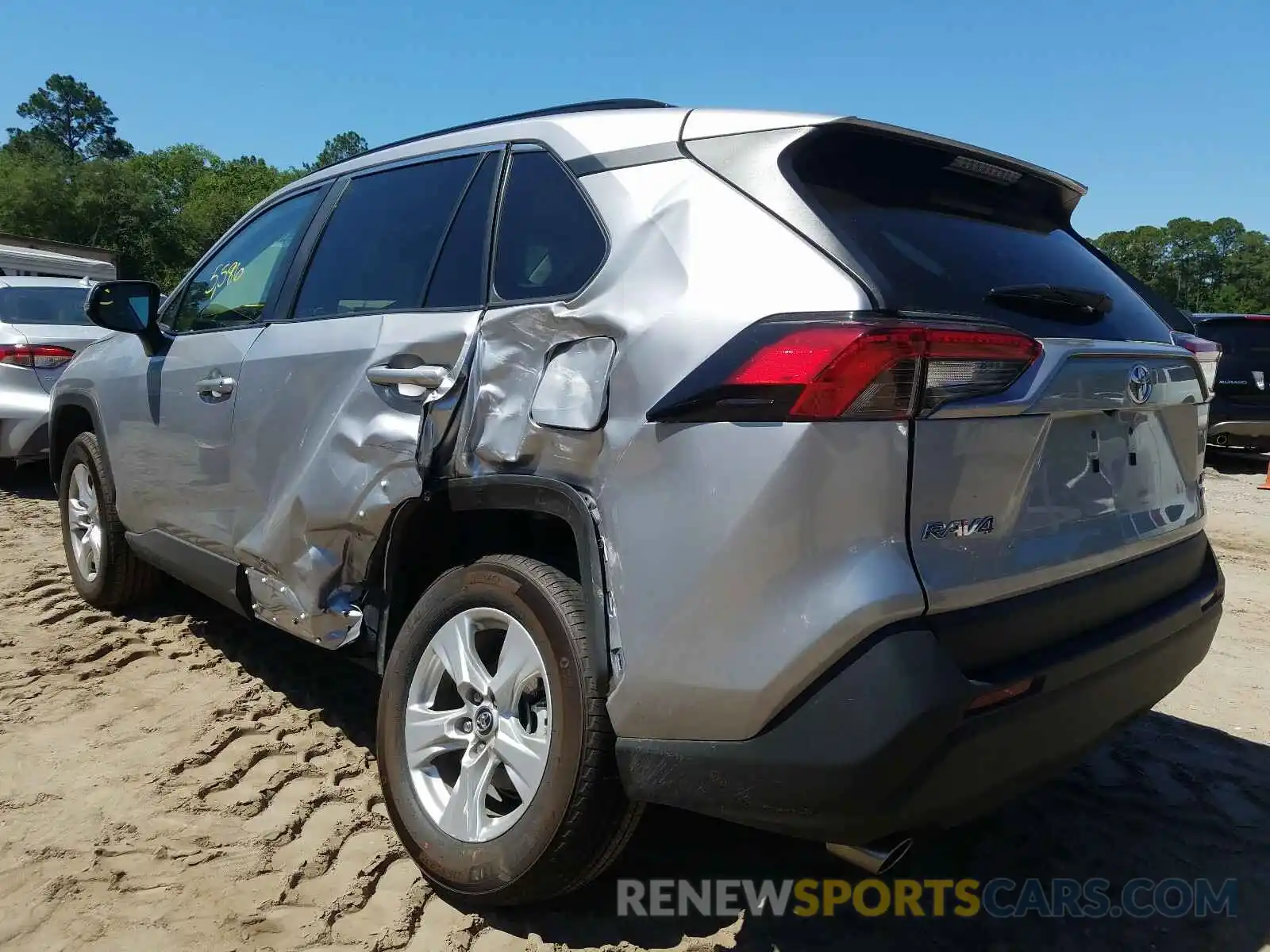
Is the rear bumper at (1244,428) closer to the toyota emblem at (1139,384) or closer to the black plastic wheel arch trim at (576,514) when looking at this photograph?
the toyota emblem at (1139,384)

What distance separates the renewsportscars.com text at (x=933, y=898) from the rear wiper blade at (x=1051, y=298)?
1466mm

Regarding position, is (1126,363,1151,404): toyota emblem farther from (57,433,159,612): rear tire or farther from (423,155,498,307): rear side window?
(57,433,159,612): rear tire

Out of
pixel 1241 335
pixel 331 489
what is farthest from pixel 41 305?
pixel 1241 335

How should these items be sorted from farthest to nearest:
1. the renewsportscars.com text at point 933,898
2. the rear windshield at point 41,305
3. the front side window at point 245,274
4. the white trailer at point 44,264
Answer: the white trailer at point 44,264
the rear windshield at point 41,305
the front side window at point 245,274
the renewsportscars.com text at point 933,898

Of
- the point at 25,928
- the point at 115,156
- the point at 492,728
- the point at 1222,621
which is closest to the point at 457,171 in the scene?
the point at 492,728

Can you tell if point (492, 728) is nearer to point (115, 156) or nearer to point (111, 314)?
point (111, 314)

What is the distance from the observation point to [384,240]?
9.62ft

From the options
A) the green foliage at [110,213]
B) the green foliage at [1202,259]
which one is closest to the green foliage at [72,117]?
the green foliage at [110,213]

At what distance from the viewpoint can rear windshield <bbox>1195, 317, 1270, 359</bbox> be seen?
33.4ft

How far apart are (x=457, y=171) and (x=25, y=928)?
7.18 feet

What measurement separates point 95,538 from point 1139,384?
4.32 metres

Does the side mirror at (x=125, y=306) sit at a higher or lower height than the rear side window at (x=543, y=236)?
lower

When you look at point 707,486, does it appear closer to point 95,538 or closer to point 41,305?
point 95,538

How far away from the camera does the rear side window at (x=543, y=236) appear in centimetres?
221
